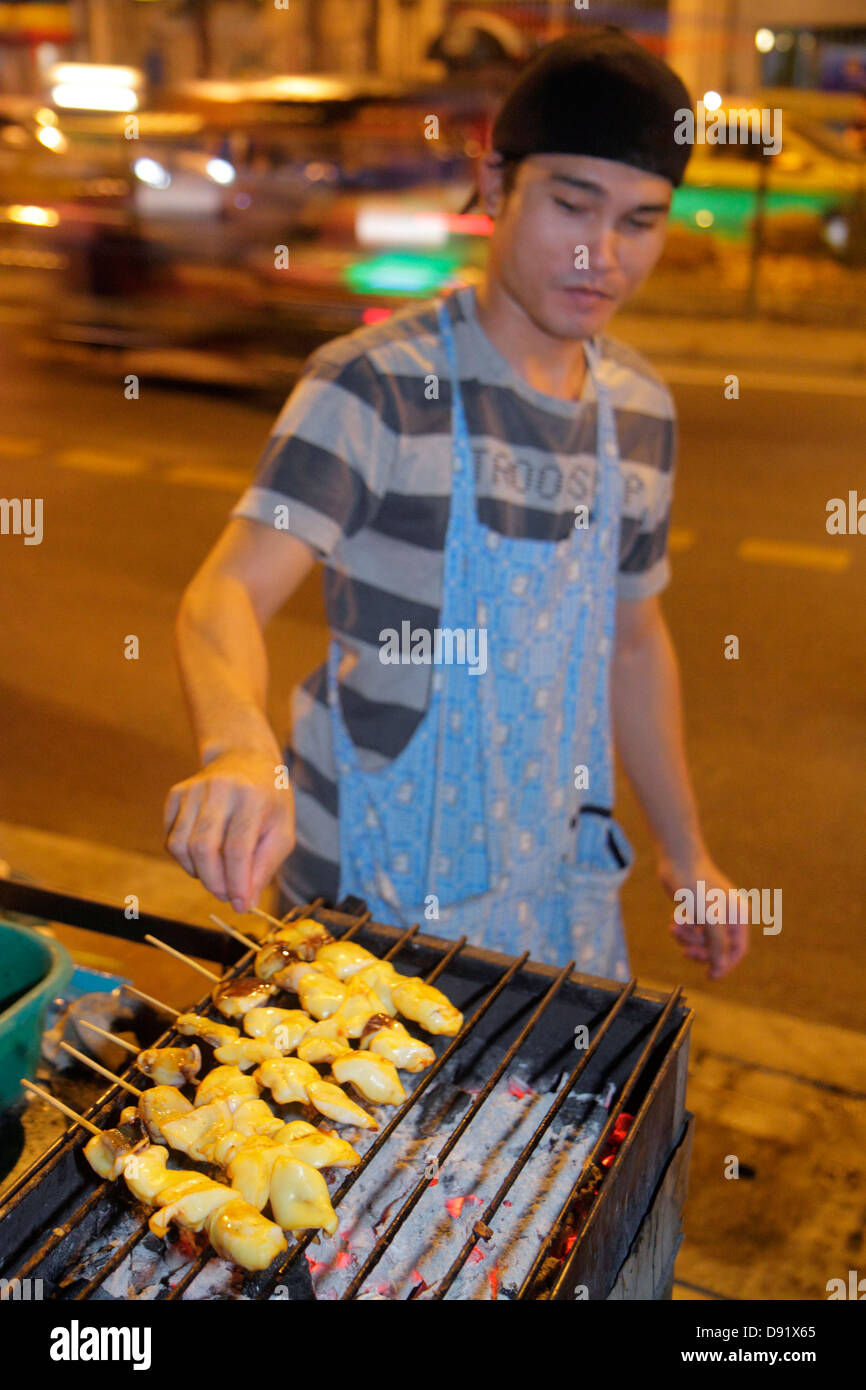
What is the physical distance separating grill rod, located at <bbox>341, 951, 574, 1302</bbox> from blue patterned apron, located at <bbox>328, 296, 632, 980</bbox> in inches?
20.0

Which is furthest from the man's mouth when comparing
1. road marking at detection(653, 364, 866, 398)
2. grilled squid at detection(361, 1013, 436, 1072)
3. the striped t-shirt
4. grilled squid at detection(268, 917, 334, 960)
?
road marking at detection(653, 364, 866, 398)

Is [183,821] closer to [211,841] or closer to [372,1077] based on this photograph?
[211,841]

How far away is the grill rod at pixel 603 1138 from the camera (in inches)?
55.5

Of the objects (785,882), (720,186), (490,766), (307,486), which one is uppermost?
(720,186)

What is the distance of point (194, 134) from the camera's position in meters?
11.0

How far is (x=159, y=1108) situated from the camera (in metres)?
1.61

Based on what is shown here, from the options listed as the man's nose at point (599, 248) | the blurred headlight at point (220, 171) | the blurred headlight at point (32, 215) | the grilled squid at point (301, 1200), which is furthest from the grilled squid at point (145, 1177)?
the blurred headlight at point (32, 215)

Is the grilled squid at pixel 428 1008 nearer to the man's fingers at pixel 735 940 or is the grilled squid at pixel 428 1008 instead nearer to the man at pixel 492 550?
the man at pixel 492 550

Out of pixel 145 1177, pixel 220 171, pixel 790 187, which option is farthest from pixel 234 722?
pixel 790 187

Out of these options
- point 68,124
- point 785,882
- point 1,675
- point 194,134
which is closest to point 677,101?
point 785,882

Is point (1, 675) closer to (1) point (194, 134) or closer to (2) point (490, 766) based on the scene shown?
(2) point (490, 766)

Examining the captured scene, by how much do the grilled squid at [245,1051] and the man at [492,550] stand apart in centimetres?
49

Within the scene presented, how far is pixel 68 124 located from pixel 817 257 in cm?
909

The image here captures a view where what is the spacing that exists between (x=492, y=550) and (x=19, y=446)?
858 cm
